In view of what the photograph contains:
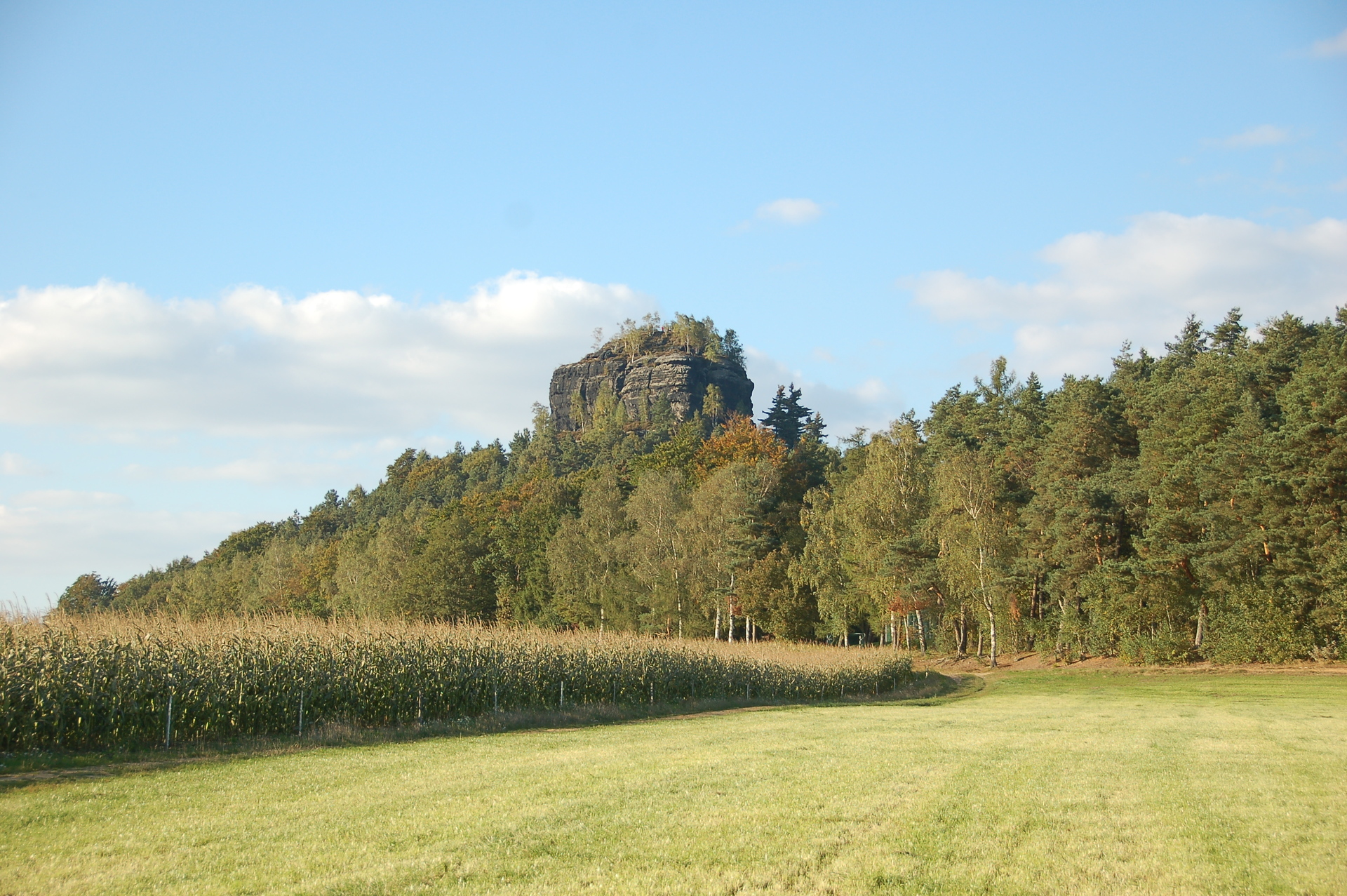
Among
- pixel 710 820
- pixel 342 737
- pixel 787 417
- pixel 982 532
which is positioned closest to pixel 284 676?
pixel 342 737

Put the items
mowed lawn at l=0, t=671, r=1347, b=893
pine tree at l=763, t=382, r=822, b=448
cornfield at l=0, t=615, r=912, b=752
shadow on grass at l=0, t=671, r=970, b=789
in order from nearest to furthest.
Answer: mowed lawn at l=0, t=671, r=1347, b=893 → shadow on grass at l=0, t=671, r=970, b=789 → cornfield at l=0, t=615, r=912, b=752 → pine tree at l=763, t=382, r=822, b=448

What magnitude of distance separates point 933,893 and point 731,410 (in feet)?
450

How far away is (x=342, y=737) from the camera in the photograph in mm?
18891

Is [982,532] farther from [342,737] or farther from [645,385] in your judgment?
[645,385]

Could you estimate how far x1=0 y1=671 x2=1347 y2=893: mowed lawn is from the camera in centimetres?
742

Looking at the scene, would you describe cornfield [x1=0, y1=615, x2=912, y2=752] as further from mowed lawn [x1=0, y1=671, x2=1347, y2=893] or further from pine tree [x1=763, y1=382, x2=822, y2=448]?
pine tree [x1=763, y1=382, x2=822, y2=448]

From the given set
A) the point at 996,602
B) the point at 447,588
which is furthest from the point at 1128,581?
the point at 447,588

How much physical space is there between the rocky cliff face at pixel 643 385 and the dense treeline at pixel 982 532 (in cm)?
4272

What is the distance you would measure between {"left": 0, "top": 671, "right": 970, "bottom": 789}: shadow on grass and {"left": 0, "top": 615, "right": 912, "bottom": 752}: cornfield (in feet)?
1.69

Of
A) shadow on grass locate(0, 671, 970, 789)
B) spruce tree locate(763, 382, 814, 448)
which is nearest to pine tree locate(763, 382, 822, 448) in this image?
spruce tree locate(763, 382, 814, 448)

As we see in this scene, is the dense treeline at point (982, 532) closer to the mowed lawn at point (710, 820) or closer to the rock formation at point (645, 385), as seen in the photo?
the mowed lawn at point (710, 820)

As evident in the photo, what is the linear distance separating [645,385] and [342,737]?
125 m

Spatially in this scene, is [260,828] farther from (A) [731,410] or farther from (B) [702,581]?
(A) [731,410]

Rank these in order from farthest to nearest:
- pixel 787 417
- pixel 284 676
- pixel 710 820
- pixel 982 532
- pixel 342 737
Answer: pixel 787 417 → pixel 982 532 → pixel 284 676 → pixel 342 737 → pixel 710 820
